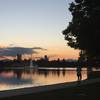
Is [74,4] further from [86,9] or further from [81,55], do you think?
[81,55]

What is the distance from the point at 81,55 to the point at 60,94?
26.8 meters

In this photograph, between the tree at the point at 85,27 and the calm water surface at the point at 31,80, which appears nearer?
the tree at the point at 85,27

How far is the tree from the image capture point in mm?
42250

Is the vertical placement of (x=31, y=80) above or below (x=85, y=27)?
below

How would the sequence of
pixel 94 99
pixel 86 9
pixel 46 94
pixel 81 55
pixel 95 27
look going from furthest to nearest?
pixel 81 55
pixel 86 9
pixel 95 27
pixel 46 94
pixel 94 99

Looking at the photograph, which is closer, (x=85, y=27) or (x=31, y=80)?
(x=85, y=27)

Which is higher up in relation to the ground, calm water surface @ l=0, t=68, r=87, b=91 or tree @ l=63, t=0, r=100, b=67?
tree @ l=63, t=0, r=100, b=67

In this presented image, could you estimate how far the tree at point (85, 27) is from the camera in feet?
139

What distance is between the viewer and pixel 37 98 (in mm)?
21281

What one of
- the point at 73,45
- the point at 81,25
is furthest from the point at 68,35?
the point at 81,25

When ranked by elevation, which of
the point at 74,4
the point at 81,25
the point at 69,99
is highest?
the point at 74,4

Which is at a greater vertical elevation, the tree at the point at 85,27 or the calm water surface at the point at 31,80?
the tree at the point at 85,27

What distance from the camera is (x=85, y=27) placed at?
42.7 m

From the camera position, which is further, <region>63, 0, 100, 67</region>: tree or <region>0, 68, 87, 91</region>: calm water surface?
<region>0, 68, 87, 91</region>: calm water surface
